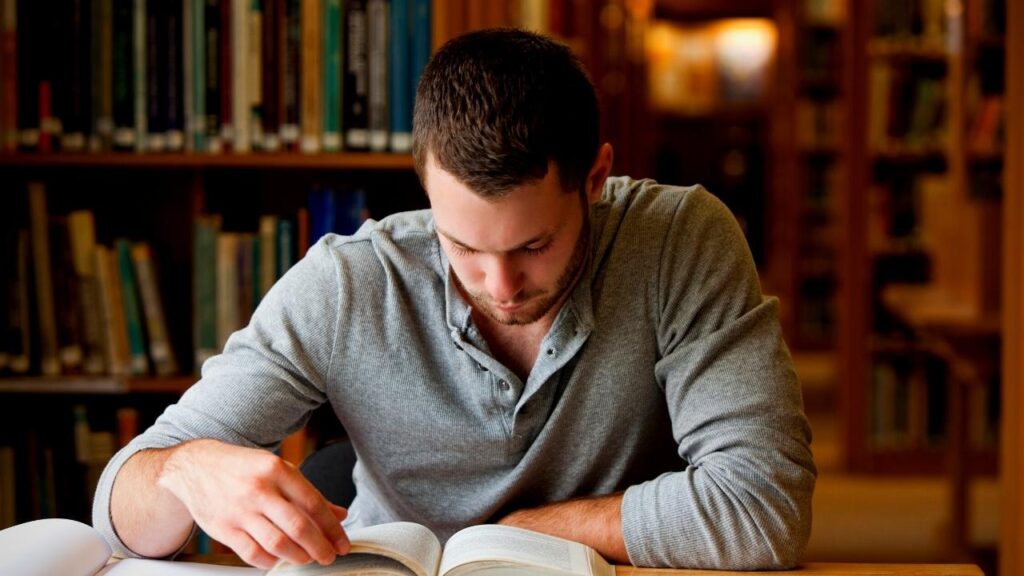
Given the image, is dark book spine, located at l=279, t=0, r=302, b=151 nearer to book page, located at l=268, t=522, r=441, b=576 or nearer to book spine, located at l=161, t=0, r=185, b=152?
book spine, located at l=161, t=0, r=185, b=152

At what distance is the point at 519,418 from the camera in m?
1.26

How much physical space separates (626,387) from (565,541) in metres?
0.23

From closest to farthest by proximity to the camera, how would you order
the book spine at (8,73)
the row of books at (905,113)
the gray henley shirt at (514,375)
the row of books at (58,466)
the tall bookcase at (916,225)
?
the gray henley shirt at (514,375) → the book spine at (8,73) → the row of books at (58,466) → the tall bookcase at (916,225) → the row of books at (905,113)

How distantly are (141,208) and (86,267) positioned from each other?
8.9 inches

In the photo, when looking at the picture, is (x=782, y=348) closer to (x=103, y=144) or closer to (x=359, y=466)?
(x=359, y=466)

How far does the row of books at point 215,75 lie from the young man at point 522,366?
0.80 metres

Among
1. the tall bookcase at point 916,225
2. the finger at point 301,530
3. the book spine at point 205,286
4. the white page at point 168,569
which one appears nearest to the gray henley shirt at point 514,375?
the white page at point 168,569

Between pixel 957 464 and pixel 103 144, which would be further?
pixel 957 464

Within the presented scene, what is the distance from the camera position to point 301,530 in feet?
3.21

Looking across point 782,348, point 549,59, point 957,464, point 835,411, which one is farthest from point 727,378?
point 835,411

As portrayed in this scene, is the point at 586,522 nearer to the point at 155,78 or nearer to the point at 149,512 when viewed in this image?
the point at 149,512

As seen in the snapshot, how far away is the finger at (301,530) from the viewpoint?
977 millimetres

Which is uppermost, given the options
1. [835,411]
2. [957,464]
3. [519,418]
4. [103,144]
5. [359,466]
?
[103,144]

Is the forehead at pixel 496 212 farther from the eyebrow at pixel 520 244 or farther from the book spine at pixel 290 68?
the book spine at pixel 290 68
